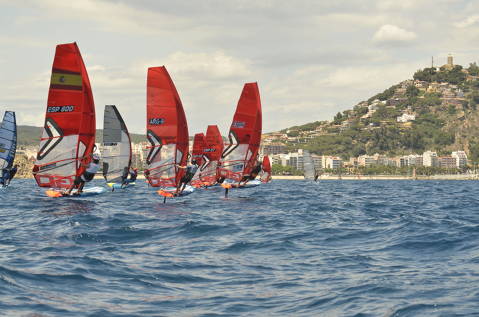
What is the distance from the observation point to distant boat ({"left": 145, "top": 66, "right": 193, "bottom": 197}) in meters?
42.8

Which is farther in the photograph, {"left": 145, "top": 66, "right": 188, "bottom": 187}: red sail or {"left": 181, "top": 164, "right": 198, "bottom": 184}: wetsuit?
{"left": 145, "top": 66, "right": 188, "bottom": 187}: red sail

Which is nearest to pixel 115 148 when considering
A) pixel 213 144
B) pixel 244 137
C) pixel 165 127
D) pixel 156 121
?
pixel 213 144

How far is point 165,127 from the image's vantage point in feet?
141

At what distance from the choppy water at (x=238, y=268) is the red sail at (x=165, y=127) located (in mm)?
15194

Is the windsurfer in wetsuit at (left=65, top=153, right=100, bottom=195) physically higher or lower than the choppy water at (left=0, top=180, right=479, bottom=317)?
higher

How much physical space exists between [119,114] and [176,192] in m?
26.3

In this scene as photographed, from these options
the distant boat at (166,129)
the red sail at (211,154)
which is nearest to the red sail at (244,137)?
the distant boat at (166,129)

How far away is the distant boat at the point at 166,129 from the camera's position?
4275cm

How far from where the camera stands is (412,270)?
52.6 ft

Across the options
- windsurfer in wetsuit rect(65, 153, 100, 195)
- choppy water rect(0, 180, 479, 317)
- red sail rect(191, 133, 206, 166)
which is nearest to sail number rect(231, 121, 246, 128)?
windsurfer in wetsuit rect(65, 153, 100, 195)

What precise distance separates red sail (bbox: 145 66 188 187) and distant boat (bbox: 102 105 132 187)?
21.6 m

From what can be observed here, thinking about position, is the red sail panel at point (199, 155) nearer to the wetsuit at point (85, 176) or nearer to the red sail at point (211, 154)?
the red sail at point (211, 154)

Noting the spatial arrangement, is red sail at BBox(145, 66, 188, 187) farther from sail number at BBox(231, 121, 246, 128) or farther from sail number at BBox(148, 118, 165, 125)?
sail number at BBox(231, 121, 246, 128)

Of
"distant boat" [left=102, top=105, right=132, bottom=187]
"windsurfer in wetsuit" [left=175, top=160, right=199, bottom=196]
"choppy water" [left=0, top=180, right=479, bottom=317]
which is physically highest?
"distant boat" [left=102, top=105, right=132, bottom=187]
